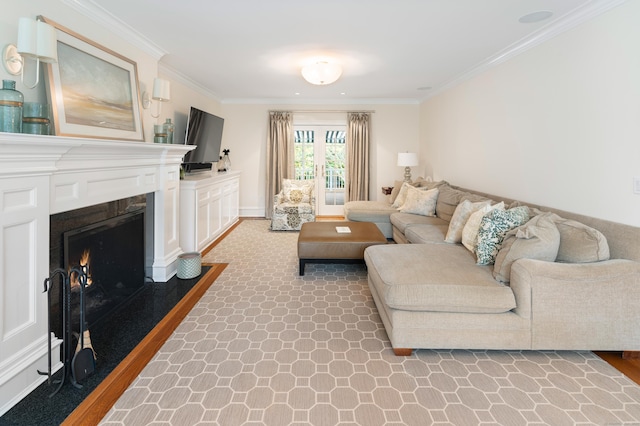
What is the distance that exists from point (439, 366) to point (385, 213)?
11.5 ft

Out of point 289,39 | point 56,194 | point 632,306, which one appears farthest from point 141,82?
point 632,306

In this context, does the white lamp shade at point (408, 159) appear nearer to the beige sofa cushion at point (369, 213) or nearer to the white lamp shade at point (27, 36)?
the beige sofa cushion at point (369, 213)

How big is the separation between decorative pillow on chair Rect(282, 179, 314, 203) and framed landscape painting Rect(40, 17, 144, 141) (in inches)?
146

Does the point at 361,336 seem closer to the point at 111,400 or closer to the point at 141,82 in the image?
the point at 111,400

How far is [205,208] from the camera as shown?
200 inches

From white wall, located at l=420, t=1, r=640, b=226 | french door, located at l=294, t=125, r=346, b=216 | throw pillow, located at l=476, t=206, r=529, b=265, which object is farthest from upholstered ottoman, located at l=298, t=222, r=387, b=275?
french door, located at l=294, t=125, r=346, b=216

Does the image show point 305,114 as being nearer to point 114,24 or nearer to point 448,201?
point 448,201

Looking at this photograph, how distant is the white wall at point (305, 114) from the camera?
748 centimetres

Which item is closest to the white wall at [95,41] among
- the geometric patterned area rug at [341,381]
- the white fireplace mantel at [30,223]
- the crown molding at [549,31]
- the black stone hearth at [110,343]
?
the white fireplace mantel at [30,223]

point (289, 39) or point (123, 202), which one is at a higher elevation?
point (289, 39)

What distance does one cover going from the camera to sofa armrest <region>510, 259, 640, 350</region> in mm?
2266

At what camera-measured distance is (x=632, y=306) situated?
2.27 metres

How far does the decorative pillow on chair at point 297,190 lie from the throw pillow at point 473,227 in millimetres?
3868

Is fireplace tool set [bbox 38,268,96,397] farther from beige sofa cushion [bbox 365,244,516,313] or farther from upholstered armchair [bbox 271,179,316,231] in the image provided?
upholstered armchair [bbox 271,179,316,231]
